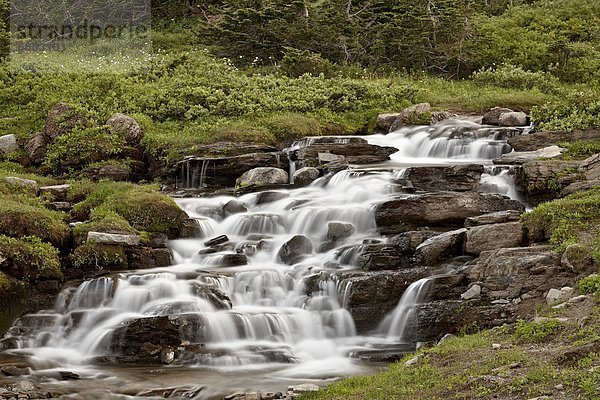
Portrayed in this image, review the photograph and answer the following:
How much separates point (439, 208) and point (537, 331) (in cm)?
Result: 666

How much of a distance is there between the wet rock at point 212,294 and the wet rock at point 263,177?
6.96 meters

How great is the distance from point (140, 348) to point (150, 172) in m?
11.6

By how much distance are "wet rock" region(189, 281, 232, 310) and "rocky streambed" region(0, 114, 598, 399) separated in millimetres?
29

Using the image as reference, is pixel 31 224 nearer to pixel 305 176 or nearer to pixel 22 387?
pixel 22 387

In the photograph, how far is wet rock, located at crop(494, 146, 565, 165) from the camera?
19.1 meters

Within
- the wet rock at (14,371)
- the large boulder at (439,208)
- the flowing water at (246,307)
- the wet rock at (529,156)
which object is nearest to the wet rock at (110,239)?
the flowing water at (246,307)

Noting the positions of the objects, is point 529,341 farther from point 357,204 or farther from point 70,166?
point 70,166

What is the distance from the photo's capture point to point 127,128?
973 inches

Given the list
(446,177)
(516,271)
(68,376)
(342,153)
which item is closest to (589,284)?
(516,271)

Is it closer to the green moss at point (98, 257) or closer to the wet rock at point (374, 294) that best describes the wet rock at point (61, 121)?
the green moss at point (98, 257)

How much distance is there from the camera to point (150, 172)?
23.6 m

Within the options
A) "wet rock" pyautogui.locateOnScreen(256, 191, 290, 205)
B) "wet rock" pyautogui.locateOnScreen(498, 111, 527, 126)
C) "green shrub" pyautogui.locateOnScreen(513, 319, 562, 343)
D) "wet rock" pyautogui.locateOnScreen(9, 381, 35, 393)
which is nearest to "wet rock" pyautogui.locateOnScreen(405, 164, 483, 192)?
"wet rock" pyautogui.locateOnScreen(256, 191, 290, 205)

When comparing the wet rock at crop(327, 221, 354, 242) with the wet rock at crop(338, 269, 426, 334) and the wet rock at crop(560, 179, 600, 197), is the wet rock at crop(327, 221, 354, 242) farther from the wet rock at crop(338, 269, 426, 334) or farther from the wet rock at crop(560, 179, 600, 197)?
the wet rock at crop(560, 179, 600, 197)

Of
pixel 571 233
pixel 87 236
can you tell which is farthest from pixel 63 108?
pixel 571 233
